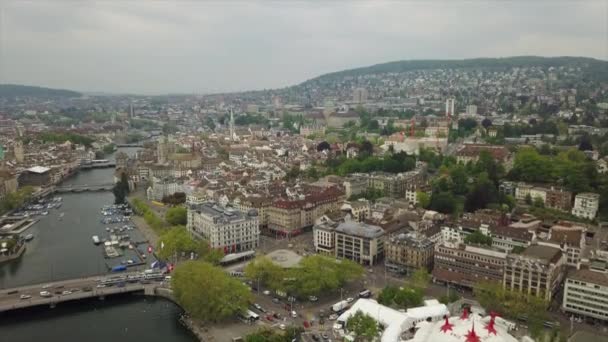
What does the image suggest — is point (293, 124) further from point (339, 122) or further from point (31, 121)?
point (31, 121)

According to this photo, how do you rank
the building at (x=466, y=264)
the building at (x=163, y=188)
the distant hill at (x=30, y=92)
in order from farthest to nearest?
1. the distant hill at (x=30, y=92)
2. the building at (x=163, y=188)
3. the building at (x=466, y=264)

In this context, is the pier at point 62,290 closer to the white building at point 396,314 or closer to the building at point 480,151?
the white building at point 396,314

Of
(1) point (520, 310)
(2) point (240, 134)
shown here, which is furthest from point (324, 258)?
(2) point (240, 134)

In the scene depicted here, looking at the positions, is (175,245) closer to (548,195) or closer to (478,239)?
(478,239)

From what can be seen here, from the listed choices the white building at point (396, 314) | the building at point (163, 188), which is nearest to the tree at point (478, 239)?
the white building at point (396, 314)

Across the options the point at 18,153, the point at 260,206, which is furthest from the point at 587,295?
the point at 18,153

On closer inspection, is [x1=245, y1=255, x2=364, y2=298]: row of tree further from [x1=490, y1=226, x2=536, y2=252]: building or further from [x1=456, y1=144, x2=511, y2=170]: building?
[x1=456, y1=144, x2=511, y2=170]: building
